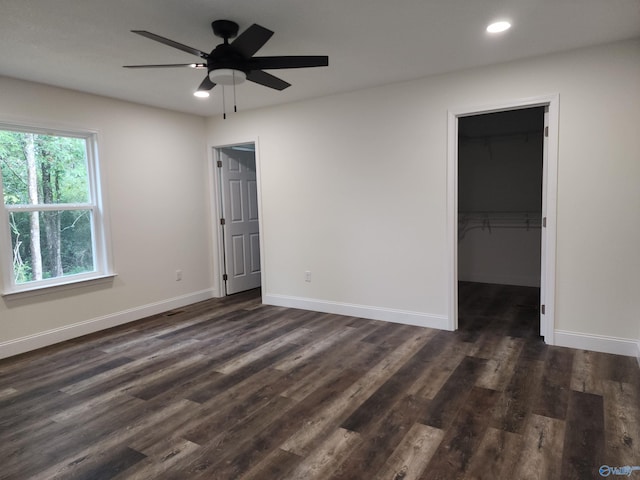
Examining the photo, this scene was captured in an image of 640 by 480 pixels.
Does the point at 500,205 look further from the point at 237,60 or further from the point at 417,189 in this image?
the point at 237,60

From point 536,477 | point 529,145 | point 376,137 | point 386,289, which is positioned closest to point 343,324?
point 386,289

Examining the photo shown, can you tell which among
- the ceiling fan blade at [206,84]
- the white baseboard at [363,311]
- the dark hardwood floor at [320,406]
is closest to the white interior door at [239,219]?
the white baseboard at [363,311]

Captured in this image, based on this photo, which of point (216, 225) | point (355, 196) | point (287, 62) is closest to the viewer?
Answer: point (287, 62)

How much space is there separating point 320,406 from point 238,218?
3785 mm

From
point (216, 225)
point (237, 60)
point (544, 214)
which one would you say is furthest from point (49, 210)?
point (544, 214)

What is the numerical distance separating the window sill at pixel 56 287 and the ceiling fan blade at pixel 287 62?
296 centimetres

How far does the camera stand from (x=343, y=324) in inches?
171

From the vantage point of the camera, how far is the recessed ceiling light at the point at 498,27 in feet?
8.97

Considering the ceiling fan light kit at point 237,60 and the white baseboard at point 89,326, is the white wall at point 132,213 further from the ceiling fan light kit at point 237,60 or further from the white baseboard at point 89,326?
the ceiling fan light kit at point 237,60

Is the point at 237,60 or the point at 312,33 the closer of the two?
the point at 237,60

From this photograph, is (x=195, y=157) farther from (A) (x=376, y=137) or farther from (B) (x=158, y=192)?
(A) (x=376, y=137)

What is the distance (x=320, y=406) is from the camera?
8.61ft

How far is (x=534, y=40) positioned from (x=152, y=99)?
372cm

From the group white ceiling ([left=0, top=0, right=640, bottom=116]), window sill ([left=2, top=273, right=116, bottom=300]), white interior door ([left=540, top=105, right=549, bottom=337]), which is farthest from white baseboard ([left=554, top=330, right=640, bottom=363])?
window sill ([left=2, top=273, right=116, bottom=300])
